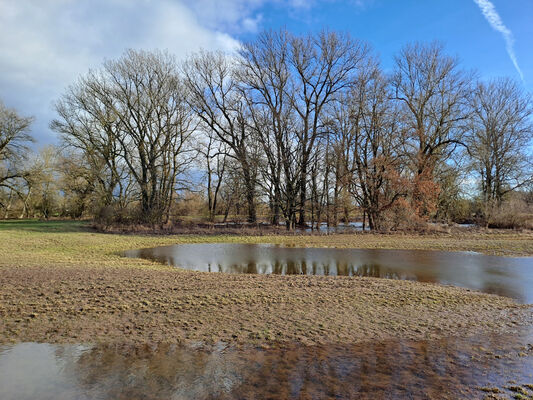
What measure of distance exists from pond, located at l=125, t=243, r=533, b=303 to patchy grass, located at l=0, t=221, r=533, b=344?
1.92m

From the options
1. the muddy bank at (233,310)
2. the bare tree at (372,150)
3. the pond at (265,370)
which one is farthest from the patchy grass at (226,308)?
the bare tree at (372,150)

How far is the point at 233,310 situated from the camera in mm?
6781

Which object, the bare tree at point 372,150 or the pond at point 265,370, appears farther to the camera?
the bare tree at point 372,150

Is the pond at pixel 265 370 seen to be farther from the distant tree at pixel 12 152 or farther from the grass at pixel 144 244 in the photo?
the distant tree at pixel 12 152

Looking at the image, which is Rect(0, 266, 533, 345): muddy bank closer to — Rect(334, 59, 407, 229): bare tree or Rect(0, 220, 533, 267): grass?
Rect(0, 220, 533, 267): grass

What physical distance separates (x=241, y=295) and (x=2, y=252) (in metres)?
12.0

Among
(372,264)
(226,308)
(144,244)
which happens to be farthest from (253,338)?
(144,244)

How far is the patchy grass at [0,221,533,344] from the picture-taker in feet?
18.7

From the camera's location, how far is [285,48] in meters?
29.4

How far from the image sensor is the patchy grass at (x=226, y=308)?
5.71 m

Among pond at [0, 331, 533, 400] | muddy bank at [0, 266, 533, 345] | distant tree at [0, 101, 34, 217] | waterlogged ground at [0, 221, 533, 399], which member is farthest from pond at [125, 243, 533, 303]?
distant tree at [0, 101, 34, 217]

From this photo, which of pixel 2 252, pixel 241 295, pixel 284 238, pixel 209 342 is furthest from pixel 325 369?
pixel 284 238

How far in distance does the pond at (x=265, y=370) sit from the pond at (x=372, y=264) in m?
4.95

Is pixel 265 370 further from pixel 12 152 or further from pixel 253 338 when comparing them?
pixel 12 152
